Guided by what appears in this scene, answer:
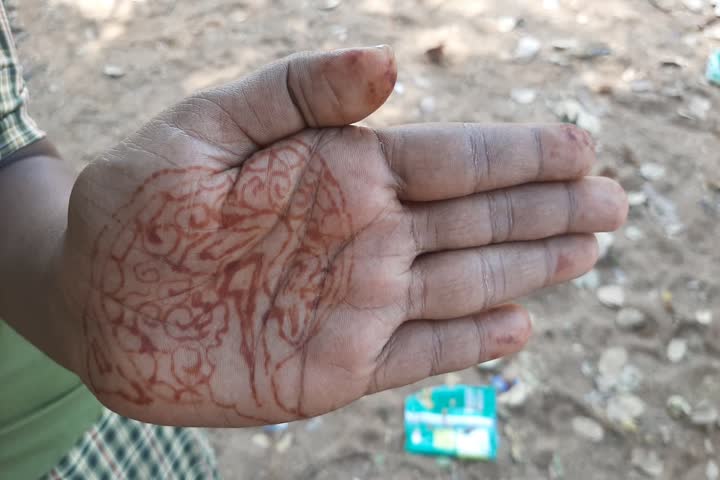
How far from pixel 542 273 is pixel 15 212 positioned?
1187mm

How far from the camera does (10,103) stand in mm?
1358

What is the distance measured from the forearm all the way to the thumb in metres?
0.47

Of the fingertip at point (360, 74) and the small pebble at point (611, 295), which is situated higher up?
the fingertip at point (360, 74)

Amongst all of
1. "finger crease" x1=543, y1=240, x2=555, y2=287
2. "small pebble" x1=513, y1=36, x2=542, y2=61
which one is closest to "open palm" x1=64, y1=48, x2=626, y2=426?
"finger crease" x1=543, y1=240, x2=555, y2=287

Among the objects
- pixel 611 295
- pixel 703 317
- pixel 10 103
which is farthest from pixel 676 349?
pixel 10 103

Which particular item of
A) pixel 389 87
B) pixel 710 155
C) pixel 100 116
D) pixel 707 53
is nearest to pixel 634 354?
pixel 710 155

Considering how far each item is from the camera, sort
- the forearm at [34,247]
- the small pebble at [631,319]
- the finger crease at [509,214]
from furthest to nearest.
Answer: the small pebble at [631,319] → the finger crease at [509,214] → the forearm at [34,247]

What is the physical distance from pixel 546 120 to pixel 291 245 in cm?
212

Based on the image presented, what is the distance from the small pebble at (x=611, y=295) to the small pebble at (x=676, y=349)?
23 cm

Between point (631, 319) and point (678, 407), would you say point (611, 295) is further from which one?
point (678, 407)

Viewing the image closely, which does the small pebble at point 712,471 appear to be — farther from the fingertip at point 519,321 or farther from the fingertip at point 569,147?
the fingertip at point 569,147

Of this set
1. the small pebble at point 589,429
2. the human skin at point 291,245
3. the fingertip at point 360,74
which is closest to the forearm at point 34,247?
the human skin at point 291,245

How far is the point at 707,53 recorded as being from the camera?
318 centimetres

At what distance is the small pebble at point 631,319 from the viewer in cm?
233
